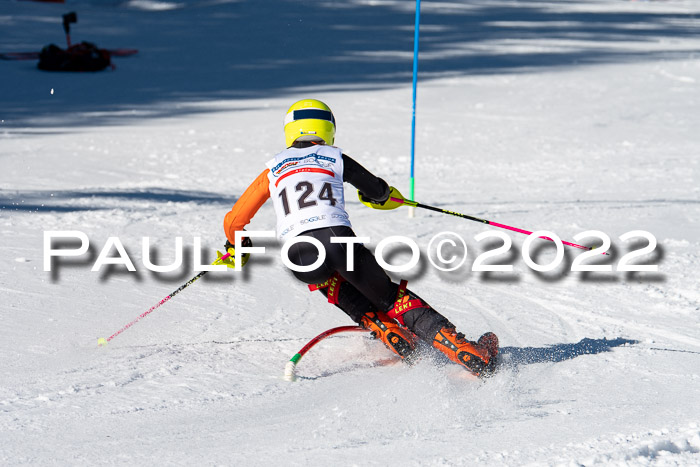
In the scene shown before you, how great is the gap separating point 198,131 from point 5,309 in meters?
7.28

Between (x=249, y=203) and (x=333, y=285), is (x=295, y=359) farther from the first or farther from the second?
(x=249, y=203)

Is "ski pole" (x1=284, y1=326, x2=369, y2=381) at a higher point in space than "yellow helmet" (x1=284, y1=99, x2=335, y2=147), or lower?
lower

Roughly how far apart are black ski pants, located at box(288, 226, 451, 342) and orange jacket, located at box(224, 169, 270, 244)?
12.4 inches

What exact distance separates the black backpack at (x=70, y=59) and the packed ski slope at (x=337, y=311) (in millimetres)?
209

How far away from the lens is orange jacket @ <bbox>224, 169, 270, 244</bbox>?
4.34 meters

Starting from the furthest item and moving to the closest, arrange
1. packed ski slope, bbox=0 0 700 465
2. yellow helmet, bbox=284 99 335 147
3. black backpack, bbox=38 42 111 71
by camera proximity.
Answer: black backpack, bbox=38 42 111 71, yellow helmet, bbox=284 99 335 147, packed ski slope, bbox=0 0 700 465

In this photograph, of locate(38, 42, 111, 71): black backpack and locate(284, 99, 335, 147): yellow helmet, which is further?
locate(38, 42, 111, 71): black backpack

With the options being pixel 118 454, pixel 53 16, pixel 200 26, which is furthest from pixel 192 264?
pixel 53 16

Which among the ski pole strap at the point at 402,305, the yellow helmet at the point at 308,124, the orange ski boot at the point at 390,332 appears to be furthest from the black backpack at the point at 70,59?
the ski pole strap at the point at 402,305

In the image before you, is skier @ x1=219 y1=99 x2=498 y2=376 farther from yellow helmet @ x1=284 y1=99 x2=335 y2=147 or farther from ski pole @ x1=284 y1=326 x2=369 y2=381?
ski pole @ x1=284 y1=326 x2=369 y2=381

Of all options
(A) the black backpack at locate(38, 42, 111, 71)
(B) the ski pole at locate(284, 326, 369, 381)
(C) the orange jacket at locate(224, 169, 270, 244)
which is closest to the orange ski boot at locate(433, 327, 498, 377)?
(B) the ski pole at locate(284, 326, 369, 381)

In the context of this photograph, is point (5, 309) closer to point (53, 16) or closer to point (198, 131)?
point (198, 131)

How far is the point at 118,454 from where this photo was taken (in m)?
3.34

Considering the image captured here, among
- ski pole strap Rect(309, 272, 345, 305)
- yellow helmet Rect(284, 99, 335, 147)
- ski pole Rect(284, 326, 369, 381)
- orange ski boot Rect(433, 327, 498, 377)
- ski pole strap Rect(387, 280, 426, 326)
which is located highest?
yellow helmet Rect(284, 99, 335, 147)
